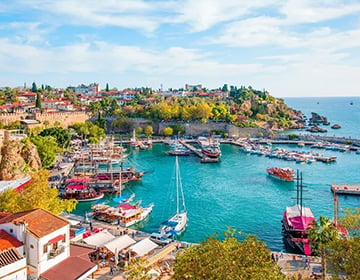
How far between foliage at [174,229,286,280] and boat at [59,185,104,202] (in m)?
25.3

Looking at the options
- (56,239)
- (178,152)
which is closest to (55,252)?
(56,239)

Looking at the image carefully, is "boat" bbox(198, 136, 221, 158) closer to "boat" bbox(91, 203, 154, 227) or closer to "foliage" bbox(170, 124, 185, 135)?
"foliage" bbox(170, 124, 185, 135)

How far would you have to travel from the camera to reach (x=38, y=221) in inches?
599

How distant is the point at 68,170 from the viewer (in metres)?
46.2

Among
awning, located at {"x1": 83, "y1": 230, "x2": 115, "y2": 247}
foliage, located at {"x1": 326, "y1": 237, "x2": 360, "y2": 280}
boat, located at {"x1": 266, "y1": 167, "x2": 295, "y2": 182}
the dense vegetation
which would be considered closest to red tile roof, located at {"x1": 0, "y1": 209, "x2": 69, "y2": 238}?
awning, located at {"x1": 83, "y1": 230, "x2": 115, "y2": 247}

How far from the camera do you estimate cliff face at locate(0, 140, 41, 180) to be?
36.6 meters

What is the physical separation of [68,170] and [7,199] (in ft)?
85.3

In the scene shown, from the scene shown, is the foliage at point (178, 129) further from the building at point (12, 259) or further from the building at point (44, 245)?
the building at point (12, 259)

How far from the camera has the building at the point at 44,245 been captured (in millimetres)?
14383

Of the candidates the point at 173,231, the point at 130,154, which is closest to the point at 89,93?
the point at 130,154

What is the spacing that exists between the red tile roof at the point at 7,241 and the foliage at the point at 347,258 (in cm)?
1147

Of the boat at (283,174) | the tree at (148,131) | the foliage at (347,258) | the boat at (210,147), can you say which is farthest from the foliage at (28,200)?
the tree at (148,131)

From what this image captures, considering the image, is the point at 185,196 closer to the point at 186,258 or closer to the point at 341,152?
the point at 186,258

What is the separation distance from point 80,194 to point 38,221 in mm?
20678
